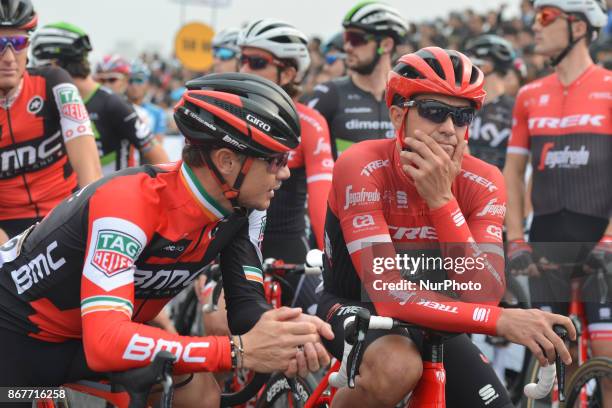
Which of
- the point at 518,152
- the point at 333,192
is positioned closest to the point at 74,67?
the point at 518,152

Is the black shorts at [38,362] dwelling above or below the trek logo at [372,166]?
below

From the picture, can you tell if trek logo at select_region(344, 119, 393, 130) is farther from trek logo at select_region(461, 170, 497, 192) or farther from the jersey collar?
the jersey collar

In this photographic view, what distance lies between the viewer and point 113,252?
3.31 m

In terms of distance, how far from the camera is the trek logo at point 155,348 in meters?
3.20

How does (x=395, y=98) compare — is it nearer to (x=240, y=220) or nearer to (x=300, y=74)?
(x=240, y=220)

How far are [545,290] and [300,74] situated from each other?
2365 millimetres

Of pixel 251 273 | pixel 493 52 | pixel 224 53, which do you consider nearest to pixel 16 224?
pixel 251 273

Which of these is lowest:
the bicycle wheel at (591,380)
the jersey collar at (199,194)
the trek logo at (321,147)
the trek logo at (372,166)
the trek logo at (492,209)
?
the bicycle wheel at (591,380)

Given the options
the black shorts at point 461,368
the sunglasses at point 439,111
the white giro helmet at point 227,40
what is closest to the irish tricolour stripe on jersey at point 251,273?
the black shorts at point 461,368

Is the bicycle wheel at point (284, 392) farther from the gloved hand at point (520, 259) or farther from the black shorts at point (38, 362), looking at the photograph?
the gloved hand at point (520, 259)

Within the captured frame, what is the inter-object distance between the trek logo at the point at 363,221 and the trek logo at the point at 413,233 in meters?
0.26

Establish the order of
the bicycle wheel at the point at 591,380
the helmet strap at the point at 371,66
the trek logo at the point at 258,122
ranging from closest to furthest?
the trek logo at the point at 258,122 → the bicycle wheel at the point at 591,380 → the helmet strap at the point at 371,66

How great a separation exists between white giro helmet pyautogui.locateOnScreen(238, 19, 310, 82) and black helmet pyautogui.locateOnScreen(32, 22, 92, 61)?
2.30m

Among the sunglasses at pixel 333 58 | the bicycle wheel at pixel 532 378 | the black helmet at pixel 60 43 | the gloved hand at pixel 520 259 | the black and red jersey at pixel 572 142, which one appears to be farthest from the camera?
the sunglasses at pixel 333 58
